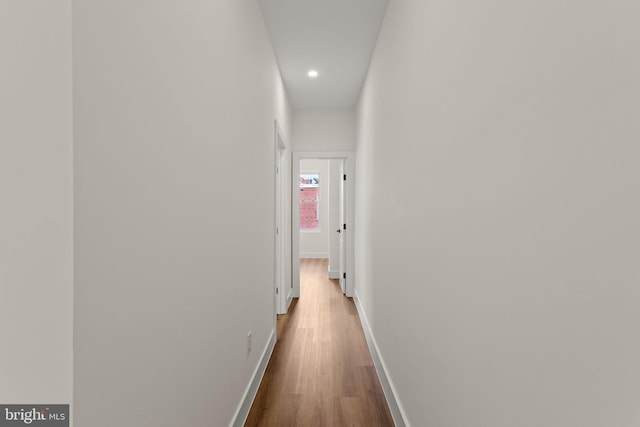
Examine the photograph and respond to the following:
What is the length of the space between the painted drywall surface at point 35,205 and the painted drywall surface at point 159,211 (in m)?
0.03

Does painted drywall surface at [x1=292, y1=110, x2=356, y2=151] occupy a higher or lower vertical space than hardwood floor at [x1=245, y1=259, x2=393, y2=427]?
higher

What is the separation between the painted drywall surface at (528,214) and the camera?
21.8 inches

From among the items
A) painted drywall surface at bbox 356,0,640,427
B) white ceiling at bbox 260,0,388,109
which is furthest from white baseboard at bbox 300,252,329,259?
painted drywall surface at bbox 356,0,640,427

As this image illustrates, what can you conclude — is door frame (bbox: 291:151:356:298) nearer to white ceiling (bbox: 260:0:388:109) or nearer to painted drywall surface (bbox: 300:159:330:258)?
white ceiling (bbox: 260:0:388:109)

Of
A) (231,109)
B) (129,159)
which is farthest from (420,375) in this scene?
(231,109)

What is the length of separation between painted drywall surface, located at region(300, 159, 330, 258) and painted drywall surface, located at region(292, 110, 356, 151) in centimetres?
383

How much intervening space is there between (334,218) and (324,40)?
4.03 meters

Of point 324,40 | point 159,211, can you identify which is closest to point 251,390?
point 159,211

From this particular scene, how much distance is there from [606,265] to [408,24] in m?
1.72

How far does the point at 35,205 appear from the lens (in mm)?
676

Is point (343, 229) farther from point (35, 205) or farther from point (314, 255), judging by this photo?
A: point (35, 205)

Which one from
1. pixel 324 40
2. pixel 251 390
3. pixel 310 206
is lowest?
pixel 251 390

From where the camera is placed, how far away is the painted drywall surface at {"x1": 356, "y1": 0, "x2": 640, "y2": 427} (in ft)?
1.82

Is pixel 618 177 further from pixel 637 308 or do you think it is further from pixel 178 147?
pixel 178 147
